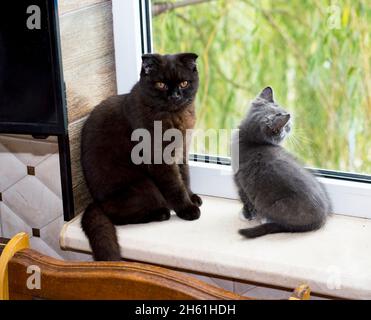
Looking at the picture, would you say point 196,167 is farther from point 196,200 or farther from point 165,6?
point 165,6

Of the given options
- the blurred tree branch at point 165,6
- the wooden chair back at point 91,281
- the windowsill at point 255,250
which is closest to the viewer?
the wooden chair back at point 91,281

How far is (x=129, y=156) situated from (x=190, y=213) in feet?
0.65

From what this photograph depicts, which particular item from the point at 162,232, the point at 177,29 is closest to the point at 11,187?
the point at 162,232

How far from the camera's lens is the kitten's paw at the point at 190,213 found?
1.37m

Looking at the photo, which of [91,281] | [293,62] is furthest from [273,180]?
[91,281]

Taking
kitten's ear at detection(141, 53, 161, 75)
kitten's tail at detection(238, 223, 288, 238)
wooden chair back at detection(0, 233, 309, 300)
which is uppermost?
kitten's ear at detection(141, 53, 161, 75)

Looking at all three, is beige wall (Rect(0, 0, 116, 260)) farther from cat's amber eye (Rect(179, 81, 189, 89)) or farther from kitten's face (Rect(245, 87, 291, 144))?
kitten's face (Rect(245, 87, 291, 144))

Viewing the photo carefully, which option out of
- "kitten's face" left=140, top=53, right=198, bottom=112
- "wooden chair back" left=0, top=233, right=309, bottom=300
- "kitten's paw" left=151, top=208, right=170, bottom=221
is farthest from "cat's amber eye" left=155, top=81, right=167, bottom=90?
"wooden chair back" left=0, top=233, right=309, bottom=300

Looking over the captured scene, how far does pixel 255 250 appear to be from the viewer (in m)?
1.22

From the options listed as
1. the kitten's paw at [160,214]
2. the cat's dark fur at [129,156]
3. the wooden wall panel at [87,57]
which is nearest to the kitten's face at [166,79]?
the cat's dark fur at [129,156]

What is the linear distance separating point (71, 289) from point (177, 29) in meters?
0.83

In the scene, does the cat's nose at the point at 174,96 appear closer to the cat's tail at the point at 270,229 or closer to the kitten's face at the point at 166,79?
the kitten's face at the point at 166,79

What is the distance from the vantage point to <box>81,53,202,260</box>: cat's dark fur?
4.39 ft

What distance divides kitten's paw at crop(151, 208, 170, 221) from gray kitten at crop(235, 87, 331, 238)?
19 centimetres
